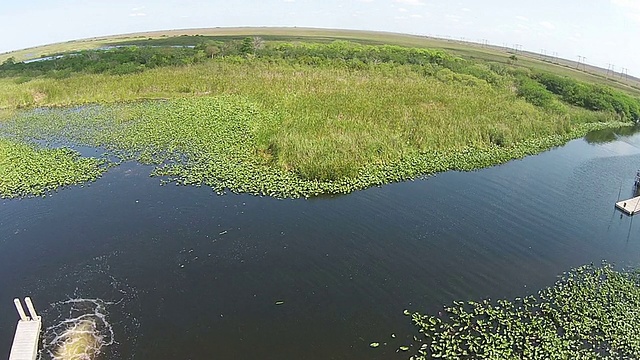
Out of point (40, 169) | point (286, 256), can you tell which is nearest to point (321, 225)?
point (286, 256)

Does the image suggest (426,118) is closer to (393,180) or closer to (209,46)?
(393,180)

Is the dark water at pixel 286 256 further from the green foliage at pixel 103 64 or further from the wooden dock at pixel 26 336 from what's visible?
the green foliage at pixel 103 64

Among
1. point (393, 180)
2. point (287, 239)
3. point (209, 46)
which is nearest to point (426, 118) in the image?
point (393, 180)

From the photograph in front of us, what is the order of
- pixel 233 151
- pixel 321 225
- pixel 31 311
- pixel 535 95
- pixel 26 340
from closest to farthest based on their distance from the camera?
1. pixel 26 340
2. pixel 31 311
3. pixel 321 225
4. pixel 233 151
5. pixel 535 95

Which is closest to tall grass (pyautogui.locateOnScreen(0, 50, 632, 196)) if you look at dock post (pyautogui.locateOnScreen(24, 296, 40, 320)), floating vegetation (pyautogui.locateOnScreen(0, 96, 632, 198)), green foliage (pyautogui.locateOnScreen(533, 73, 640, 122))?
floating vegetation (pyautogui.locateOnScreen(0, 96, 632, 198))

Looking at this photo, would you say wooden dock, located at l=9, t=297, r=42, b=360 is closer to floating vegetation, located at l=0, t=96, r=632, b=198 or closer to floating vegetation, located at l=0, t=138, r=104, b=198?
floating vegetation, located at l=0, t=96, r=632, b=198

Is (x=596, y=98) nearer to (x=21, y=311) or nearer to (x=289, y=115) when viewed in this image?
(x=289, y=115)

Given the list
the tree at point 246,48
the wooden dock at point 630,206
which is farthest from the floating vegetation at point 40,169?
the tree at point 246,48
